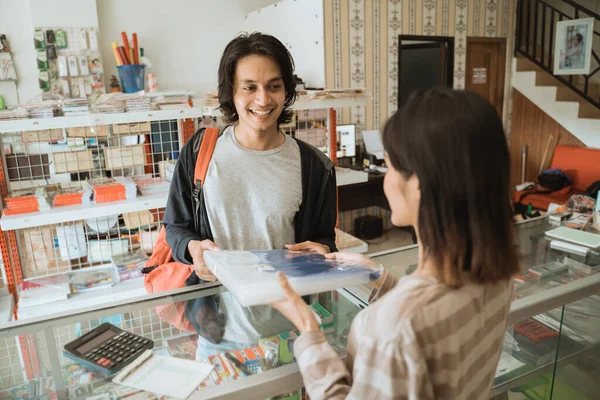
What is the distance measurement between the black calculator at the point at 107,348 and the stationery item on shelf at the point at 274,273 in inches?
10.2

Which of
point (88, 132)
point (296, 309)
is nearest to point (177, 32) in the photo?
point (88, 132)

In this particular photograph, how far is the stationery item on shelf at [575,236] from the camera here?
179 centimetres

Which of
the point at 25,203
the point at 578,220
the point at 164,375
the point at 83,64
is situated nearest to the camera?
the point at 164,375

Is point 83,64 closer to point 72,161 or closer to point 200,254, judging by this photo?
point 72,161

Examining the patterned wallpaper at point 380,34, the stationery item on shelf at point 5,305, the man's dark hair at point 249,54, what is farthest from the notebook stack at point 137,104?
the patterned wallpaper at point 380,34

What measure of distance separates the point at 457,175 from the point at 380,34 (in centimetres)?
510

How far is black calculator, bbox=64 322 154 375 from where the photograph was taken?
1.09 meters

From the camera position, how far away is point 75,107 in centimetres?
277

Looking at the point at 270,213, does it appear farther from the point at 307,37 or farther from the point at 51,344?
the point at 307,37

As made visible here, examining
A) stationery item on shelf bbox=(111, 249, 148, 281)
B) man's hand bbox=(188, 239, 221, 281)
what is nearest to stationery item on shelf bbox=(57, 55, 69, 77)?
stationery item on shelf bbox=(111, 249, 148, 281)

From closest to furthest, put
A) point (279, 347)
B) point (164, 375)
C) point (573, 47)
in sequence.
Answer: point (164, 375), point (279, 347), point (573, 47)

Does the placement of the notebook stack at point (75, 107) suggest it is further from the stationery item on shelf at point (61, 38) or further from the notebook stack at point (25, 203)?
the stationery item on shelf at point (61, 38)

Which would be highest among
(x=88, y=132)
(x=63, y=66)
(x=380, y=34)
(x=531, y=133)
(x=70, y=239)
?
(x=380, y=34)

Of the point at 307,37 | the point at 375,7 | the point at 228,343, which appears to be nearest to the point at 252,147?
the point at 228,343
